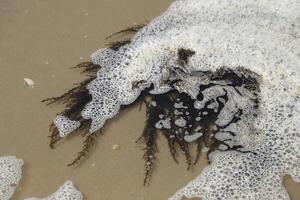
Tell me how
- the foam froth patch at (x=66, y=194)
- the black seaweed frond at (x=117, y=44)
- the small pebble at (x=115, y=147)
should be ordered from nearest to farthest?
the foam froth patch at (x=66, y=194), the small pebble at (x=115, y=147), the black seaweed frond at (x=117, y=44)

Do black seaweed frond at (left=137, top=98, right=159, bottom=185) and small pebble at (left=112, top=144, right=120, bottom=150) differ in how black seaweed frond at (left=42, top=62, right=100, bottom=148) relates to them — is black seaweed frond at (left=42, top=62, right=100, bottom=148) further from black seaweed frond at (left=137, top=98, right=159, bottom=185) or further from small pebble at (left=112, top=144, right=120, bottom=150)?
black seaweed frond at (left=137, top=98, right=159, bottom=185)

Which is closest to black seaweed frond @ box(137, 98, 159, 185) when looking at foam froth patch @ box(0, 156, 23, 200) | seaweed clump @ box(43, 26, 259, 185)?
seaweed clump @ box(43, 26, 259, 185)

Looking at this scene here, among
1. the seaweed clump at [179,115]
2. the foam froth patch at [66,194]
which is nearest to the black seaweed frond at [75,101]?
the seaweed clump at [179,115]

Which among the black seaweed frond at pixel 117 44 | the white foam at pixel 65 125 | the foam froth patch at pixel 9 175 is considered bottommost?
the foam froth patch at pixel 9 175

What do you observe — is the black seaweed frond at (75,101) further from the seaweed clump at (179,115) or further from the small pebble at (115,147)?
the small pebble at (115,147)

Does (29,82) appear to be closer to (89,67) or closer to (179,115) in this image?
(89,67)

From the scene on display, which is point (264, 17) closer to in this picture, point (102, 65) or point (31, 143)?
point (102, 65)

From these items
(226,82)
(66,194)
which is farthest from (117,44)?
(66,194)
